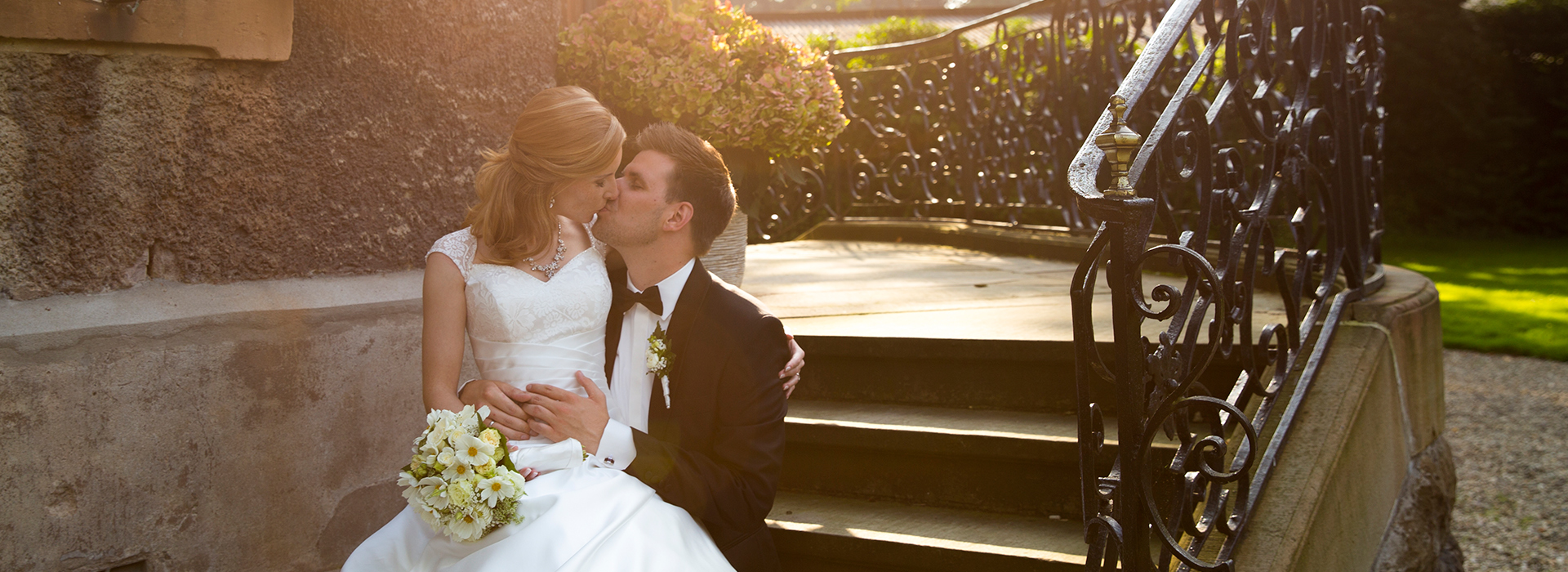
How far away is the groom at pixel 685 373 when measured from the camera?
218cm

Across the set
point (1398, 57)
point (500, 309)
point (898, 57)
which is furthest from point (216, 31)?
point (1398, 57)

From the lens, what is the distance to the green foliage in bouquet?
357cm

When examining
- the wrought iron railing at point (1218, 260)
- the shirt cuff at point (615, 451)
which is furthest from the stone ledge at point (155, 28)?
the wrought iron railing at point (1218, 260)

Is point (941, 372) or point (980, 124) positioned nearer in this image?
point (941, 372)

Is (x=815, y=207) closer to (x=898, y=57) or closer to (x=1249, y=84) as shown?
(x=898, y=57)

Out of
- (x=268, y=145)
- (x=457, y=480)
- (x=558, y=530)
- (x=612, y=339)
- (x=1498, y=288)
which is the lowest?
(x=1498, y=288)

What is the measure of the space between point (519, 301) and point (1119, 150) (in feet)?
4.31

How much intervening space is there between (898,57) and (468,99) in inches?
311

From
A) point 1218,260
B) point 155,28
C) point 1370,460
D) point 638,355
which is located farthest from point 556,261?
point 1370,460

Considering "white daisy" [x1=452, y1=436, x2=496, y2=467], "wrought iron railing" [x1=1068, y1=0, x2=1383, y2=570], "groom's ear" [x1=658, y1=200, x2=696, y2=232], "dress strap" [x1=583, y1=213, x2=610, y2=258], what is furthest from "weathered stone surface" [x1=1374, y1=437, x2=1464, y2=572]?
"white daisy" [x1=452, y1=436, x2=496, y2=467]

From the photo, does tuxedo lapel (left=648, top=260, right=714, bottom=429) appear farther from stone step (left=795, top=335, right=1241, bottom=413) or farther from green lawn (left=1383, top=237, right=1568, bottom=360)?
green lawn (left=1383, top=237, right=1568, bottom=360)

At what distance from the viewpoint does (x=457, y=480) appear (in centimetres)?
187

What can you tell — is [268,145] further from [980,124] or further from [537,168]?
[980,124]

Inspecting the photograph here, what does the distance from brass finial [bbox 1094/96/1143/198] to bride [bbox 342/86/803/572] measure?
2.79 feet
